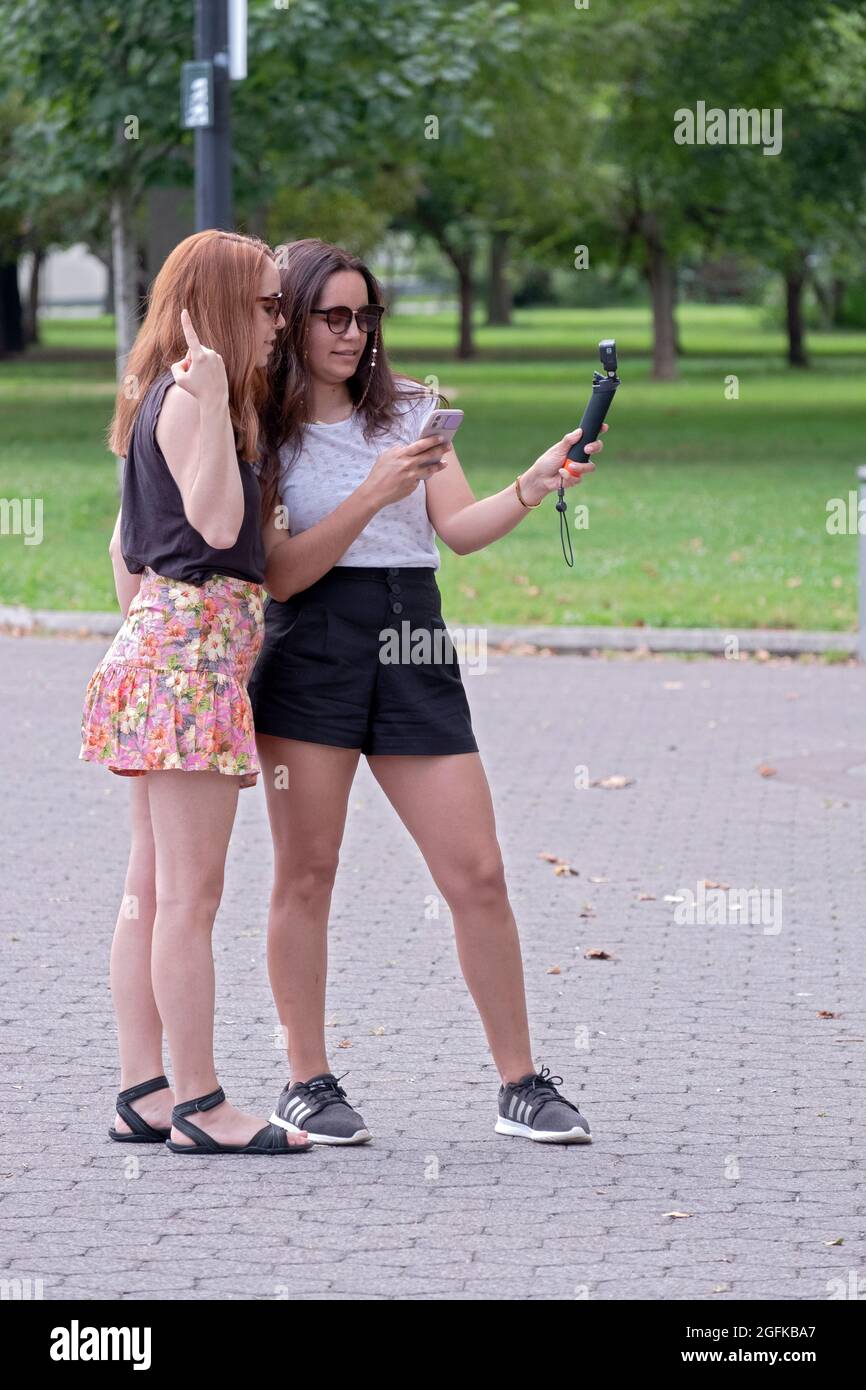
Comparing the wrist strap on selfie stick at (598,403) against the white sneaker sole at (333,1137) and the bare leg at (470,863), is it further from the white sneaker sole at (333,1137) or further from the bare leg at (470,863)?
the white sneaker sole at (333,1137)

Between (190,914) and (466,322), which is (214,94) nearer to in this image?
(190,914)

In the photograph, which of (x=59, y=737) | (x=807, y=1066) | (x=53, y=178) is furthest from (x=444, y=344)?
(x=807, y=1066)

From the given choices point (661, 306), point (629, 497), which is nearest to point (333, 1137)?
point (629, 497)

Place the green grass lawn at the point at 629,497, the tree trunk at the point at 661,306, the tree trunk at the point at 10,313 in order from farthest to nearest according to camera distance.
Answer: the tree trunk at the point at 10,313, the tree trunk at the point at 661,306, the green grass lawn at the point at 629,497

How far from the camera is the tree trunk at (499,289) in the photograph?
71.5 m

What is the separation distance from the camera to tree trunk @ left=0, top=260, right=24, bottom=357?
57.7 meters

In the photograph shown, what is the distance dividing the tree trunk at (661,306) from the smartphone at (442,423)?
43208 millimetres

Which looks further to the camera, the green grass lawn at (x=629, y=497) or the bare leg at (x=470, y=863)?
the green grass lawn at (x=629, y=497)

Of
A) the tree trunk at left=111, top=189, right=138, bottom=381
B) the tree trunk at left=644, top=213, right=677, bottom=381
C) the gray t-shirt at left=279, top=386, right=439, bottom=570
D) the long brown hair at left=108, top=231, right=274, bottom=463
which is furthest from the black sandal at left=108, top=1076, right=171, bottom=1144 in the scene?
the tree trunk at left=644, top=213, right=677, bottom=381

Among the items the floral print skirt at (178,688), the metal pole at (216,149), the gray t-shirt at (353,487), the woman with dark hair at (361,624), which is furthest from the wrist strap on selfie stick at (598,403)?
the metal pole at (216,149)

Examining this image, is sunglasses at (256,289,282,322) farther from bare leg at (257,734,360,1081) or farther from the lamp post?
the lamp post

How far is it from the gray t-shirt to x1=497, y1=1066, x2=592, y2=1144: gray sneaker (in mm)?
1215
